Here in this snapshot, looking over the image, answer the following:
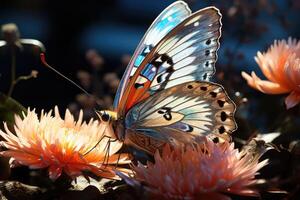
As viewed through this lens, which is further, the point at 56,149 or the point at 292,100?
the point at 292,100

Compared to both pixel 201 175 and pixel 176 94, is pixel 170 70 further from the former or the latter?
pixel 201 175

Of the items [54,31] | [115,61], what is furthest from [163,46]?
[54,31]

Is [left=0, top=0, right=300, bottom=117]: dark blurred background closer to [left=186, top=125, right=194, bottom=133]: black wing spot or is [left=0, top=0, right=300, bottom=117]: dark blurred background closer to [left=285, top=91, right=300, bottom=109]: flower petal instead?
[left=285, top=91, right=300, bottom=109]: flower petal

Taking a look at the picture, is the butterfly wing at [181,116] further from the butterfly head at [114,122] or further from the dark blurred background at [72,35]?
the dark blurred background at [72,35]

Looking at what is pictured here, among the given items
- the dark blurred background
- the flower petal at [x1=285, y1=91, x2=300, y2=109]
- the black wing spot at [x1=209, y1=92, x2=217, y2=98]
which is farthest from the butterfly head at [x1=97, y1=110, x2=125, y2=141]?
the dark blurred background

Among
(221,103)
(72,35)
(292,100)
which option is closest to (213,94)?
(221,103)


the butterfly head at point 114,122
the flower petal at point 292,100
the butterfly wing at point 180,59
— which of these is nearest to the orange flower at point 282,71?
the flower petal at point 292,100
